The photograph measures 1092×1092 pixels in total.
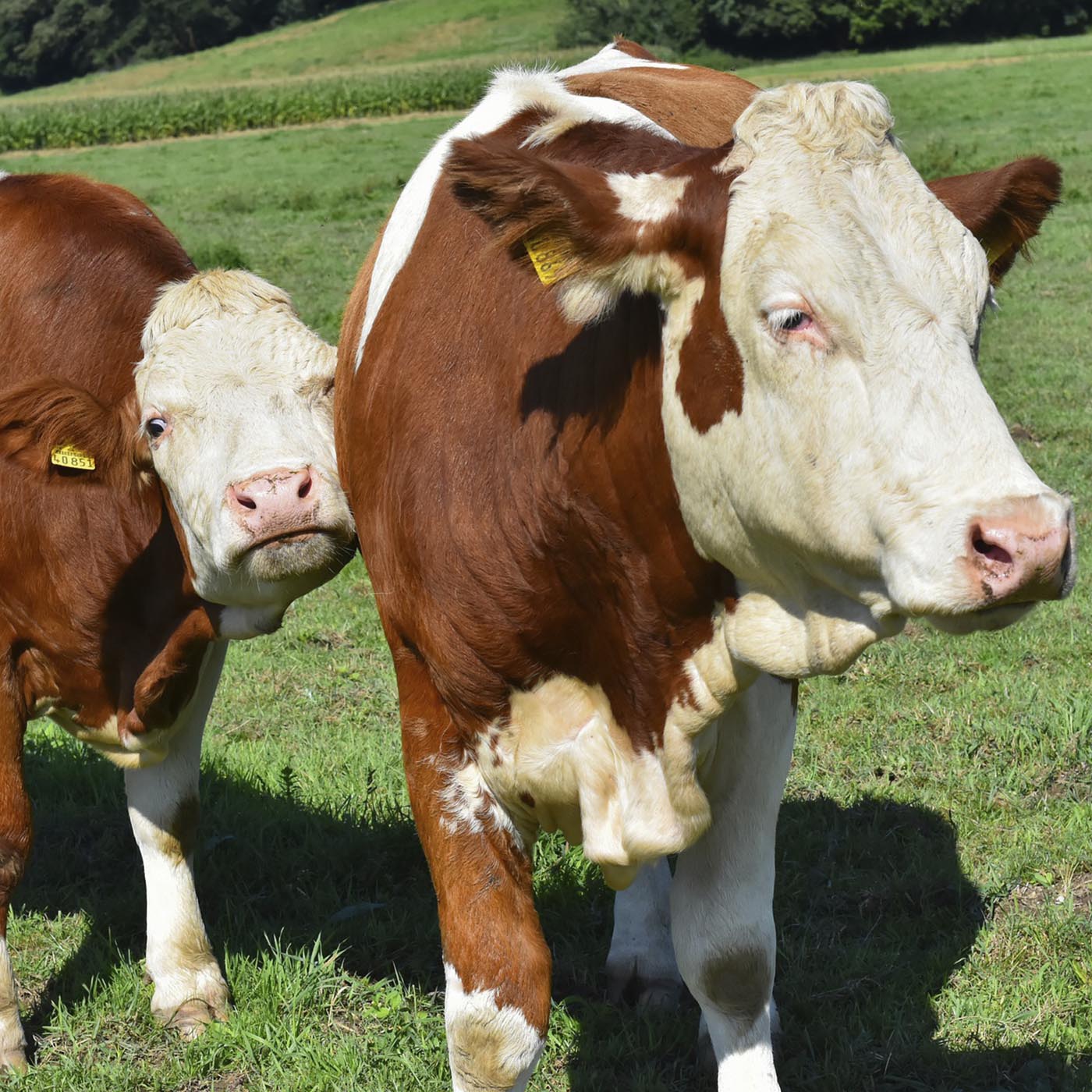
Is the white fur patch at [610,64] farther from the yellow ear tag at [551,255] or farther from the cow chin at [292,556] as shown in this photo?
the yellow ear tag at [551,255]

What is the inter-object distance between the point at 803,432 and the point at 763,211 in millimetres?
368

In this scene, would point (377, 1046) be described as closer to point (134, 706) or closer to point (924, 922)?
point (134, 706)

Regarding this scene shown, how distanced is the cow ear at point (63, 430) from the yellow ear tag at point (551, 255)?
156 centimetres

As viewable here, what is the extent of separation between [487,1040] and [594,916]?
1.40 m

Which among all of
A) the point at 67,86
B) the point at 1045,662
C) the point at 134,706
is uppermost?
the point at 134,706

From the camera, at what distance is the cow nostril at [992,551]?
204cm

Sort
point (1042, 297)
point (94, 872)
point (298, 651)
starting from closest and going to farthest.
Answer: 1. point (94, 872)
2. point (298, 651)
3. point (1042, 297)

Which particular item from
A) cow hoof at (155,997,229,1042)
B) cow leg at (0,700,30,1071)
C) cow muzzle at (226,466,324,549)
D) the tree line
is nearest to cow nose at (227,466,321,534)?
cow muzzle at (226,466,324,549)

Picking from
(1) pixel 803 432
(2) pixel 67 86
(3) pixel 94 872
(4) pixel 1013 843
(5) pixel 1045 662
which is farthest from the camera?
(2) pixel 67 86

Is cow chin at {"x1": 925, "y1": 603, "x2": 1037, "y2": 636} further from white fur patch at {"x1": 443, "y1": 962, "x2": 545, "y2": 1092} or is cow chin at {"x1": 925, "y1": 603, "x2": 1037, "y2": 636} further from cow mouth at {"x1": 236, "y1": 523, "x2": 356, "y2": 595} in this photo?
cow mouth at {"x1": 236, "y1": 523, "x2": 356, "y2": 595}

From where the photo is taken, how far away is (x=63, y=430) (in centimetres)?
367

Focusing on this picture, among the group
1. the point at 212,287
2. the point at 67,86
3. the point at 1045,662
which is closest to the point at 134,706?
the point at 212,287

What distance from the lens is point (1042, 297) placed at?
12.3 meters

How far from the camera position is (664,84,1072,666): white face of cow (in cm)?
210
